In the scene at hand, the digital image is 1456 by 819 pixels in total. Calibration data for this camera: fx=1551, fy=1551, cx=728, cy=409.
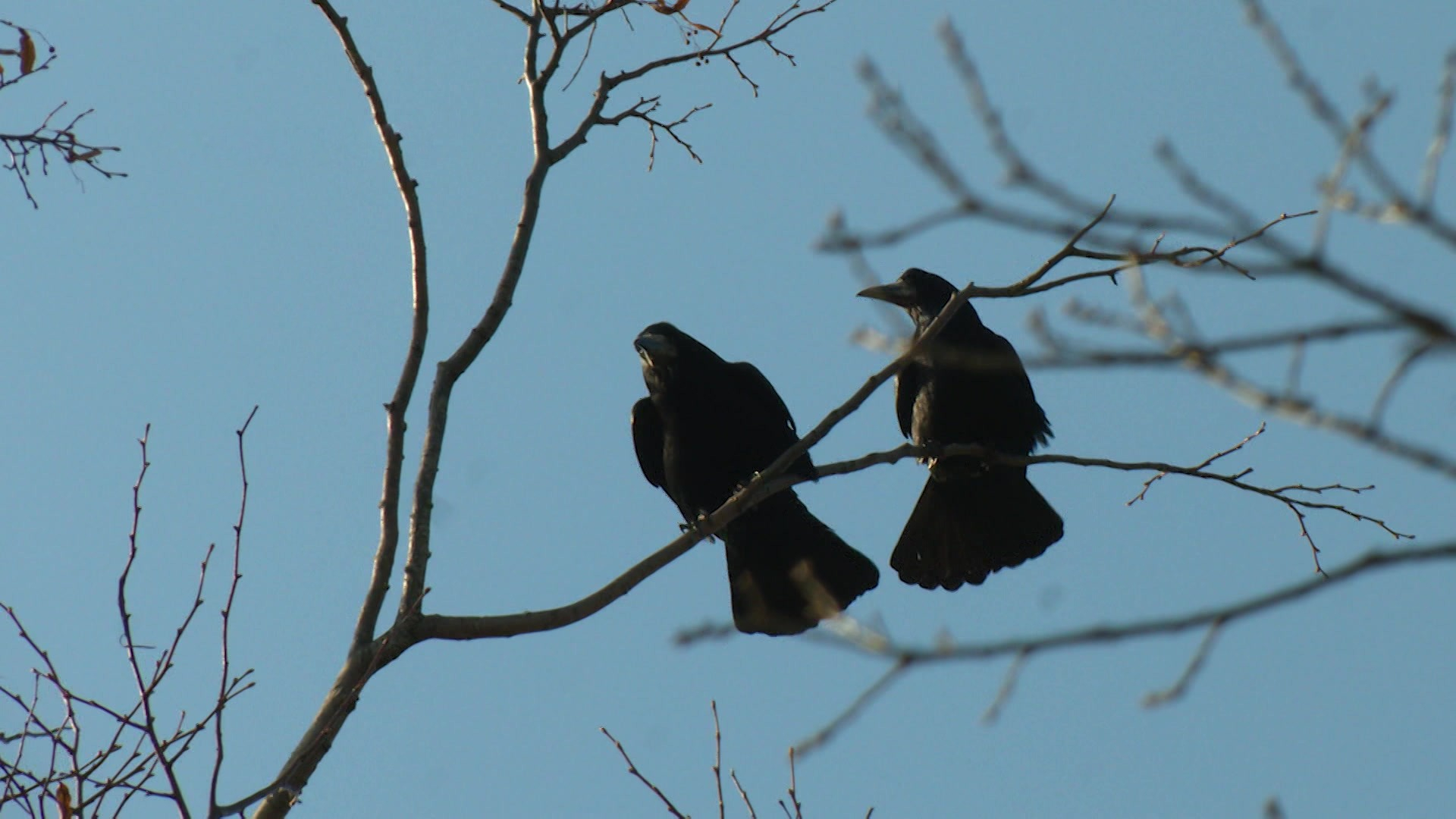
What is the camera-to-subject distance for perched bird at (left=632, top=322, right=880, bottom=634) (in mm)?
6797

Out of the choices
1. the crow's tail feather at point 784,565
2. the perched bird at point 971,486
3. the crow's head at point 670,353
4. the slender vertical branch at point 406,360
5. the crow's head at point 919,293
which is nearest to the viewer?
the slender vertical branch at point 406,360

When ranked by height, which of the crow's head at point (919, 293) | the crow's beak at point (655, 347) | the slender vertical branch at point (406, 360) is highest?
the crow's head at point (919, 293)

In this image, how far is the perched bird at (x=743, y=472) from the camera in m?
6.80

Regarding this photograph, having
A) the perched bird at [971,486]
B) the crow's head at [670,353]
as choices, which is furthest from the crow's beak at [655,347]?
the perched bird at [971,486]

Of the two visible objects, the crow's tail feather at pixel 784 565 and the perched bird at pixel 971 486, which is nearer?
the crow's tail feather at pixel 784 565

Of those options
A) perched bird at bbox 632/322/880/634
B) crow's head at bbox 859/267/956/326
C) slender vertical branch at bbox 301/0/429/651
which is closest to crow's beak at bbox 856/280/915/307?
crow's head at bbox 859/267/956/326

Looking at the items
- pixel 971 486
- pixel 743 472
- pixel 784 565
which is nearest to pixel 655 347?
pixel 743 472

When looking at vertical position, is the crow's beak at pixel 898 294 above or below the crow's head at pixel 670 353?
above

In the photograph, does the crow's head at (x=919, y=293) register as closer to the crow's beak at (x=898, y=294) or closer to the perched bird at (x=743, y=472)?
the crow's beak at (x=898, y=294)

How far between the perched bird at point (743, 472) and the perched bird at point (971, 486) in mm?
459

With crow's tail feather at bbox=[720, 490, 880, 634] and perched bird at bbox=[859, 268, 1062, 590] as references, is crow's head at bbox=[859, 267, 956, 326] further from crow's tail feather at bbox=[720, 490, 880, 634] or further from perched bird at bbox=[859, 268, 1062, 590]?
crow's tail feather at bbox=[720, 490, 880, 634]

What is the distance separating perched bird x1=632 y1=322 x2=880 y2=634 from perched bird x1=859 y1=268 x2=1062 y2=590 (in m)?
0.46

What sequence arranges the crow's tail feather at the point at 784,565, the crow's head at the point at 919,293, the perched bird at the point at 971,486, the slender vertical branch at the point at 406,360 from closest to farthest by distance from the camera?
1. the slender vertical branch at the point at 406,360
2. the crow's tail feather at the point at 784,565
3. the perched bird at the point at 971,486
4. the crow's head at the point at 919,293

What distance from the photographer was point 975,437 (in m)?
6.97
